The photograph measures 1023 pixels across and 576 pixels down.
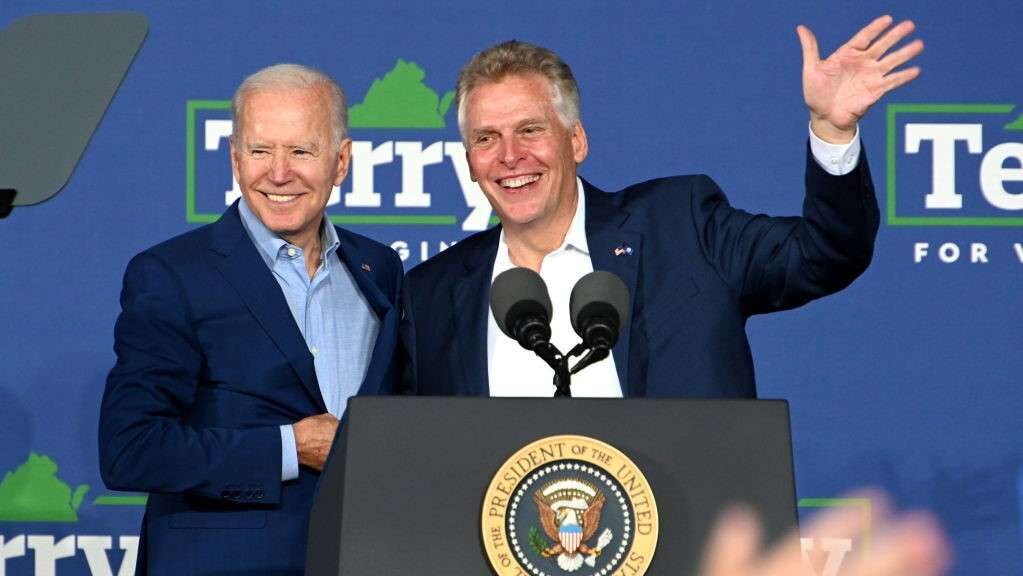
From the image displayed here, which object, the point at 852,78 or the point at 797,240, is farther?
the point at 797,240

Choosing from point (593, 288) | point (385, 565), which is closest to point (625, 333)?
point (593, 288)

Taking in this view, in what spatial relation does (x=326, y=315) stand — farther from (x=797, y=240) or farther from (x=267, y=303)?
(x=797, y=240)

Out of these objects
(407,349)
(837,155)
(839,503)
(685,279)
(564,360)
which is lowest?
(839,503)

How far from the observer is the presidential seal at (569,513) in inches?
68.5

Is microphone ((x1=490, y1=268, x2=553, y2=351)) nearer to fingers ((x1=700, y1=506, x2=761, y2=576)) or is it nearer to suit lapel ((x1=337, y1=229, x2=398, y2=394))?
fingers ((x1=700, y1=506, x2=761, y2=576))

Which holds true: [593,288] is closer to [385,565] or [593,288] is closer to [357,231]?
[385,565]

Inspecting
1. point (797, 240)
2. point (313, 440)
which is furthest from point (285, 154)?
point (797, 240)

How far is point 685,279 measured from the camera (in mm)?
2730

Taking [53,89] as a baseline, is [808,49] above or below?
above

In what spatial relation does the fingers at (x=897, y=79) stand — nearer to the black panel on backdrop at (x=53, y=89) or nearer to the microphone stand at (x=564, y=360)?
the microphone stand at (x=564, y=360)

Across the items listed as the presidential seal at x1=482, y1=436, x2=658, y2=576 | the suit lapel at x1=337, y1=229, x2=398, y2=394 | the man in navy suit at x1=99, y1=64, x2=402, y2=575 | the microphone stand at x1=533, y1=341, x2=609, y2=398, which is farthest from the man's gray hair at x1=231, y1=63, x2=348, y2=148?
the presidential seal at x1=482, y1=436, x2=658, y2=576

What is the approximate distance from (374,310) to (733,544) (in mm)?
1314

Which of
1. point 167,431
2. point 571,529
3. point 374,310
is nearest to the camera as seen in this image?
point 571,529

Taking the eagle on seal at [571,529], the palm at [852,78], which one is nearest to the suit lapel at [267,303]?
the palm at [852,78]
